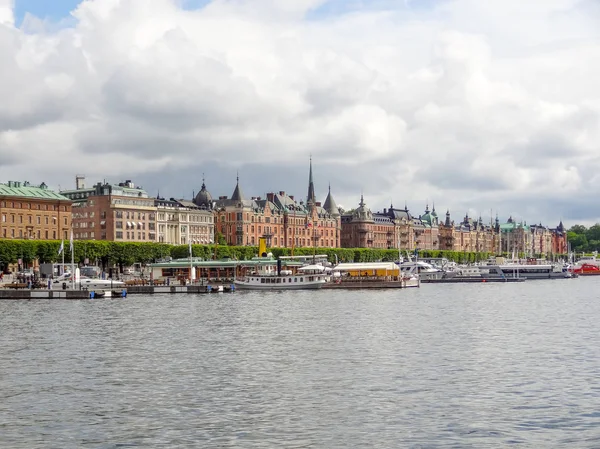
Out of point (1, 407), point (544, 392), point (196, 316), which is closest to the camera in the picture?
point (1, 407)

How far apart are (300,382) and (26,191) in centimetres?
13721

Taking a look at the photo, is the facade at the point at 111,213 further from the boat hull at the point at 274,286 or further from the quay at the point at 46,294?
the quay at the point at 46,294

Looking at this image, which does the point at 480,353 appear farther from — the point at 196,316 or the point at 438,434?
the point at 196,316

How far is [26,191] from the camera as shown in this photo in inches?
6526

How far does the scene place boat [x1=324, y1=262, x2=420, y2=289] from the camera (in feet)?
410

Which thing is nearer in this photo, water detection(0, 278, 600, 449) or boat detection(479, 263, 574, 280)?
water detection(0, 278, 600, 449)

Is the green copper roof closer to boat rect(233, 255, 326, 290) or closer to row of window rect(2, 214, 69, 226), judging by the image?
row of window rect(2, 214, 69, 226)

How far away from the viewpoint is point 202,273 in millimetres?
146875

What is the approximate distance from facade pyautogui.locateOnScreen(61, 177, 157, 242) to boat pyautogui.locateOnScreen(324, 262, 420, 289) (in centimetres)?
6147

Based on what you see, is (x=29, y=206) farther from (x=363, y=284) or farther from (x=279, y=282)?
(x=363, y=284)

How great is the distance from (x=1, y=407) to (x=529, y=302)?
6955 centimetres

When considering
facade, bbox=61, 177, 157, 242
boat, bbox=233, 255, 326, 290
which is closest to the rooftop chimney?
facade, bbox=61, 177, 157, 242

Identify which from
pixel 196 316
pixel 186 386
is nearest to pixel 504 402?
pixel 186 386

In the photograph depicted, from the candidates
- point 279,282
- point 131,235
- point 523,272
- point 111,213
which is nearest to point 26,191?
point 111,213
